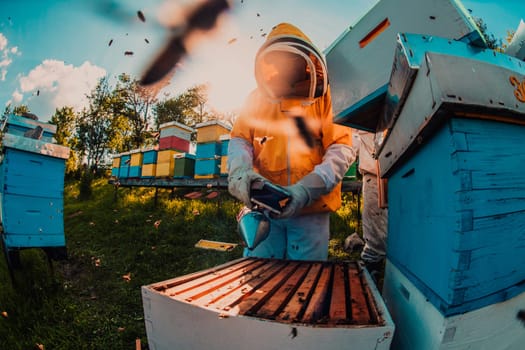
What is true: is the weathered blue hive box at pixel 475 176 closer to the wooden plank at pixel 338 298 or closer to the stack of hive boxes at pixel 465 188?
the stack of hive boxes at pixel 465 188

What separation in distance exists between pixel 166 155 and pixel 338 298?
667 cm

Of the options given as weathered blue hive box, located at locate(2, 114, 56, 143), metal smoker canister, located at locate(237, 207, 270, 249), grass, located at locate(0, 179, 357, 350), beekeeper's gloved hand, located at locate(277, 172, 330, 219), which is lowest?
grass, located at locate(0, 179, 357, 350)

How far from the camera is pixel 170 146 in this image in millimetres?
6980

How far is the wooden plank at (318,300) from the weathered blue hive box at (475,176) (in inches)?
11.8

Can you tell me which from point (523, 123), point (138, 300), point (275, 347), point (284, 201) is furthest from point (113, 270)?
point (523, 123)

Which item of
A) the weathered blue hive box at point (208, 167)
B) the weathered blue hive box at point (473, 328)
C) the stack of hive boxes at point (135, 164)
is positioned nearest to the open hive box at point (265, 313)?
the weathered blue hive box at point (473, 328)

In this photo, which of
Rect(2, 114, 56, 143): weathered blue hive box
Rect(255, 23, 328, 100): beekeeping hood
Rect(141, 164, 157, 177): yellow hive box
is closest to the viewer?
Rect(255, 23, 328, 100): beekeeping hood

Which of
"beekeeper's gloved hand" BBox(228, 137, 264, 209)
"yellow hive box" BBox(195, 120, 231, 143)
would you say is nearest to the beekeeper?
"beekeeper's gloved hand" BBox(228, 137, 264, 209)

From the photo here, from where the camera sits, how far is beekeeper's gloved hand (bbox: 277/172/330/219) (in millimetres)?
1546

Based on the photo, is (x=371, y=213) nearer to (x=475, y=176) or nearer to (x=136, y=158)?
(x=475, y=176)

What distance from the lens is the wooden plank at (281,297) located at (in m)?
0.73

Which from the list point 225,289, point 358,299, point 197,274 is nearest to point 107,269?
point 197,274

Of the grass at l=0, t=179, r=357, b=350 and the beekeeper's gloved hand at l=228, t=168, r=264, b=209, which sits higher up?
the beekeeper's gloved hand at l=228, t=168, r=264, b=209

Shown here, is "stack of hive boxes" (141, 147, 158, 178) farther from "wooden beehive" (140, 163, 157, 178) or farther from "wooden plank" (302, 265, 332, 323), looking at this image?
"wooden plank" (302, 265, 332, 323)
